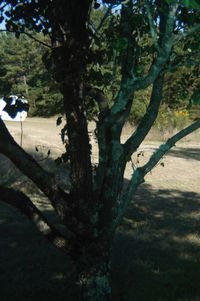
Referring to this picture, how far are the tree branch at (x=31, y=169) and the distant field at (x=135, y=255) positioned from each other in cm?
171

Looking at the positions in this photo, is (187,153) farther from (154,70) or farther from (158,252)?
(154,70)

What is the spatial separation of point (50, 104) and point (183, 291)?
2.47 metres

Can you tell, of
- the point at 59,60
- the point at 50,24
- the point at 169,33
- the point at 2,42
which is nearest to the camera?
the point at 169,33

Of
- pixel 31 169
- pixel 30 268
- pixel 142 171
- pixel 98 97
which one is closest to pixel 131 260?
pixel 30 268

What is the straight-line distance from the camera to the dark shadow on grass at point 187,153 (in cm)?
2109

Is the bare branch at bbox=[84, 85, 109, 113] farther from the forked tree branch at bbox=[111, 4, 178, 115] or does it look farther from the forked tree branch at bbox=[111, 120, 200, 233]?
the forked tree branch at bbox=[111, 120, 200, 233]

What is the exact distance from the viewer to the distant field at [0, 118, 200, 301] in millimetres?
5877

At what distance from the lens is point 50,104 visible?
5.85 m

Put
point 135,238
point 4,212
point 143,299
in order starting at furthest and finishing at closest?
point 4,212
point 135,238
point 143,299

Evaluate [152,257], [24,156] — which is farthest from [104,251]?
[152,257]

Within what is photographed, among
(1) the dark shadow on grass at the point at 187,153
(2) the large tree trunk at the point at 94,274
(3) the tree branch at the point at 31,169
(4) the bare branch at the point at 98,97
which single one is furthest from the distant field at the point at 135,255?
(1) the dark shadow on grass at the point at 187,153

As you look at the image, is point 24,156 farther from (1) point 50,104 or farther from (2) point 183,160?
(2) point 183,160

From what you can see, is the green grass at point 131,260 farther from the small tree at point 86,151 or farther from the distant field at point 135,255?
the small tree at point 86,151

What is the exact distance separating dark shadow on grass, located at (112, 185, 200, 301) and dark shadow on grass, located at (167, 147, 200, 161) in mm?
8938
